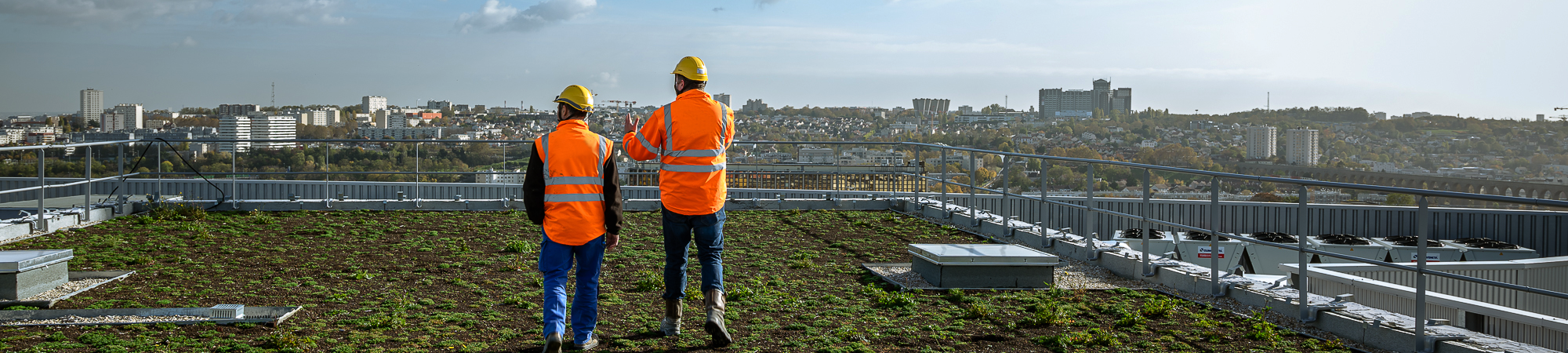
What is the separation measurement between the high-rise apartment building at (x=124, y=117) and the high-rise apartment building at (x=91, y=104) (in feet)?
2.63

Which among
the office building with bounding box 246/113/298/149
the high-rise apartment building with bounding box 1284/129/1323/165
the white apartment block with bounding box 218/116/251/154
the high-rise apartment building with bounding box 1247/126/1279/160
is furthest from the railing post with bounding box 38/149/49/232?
the high-rise apartment building with bounding box 1284/129/1323/165

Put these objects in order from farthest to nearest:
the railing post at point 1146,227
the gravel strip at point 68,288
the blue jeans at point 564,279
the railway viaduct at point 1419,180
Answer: the railway viaduct at point 1419,180
the railing post at point 1146,227
the gravel strip at point 68,288
the blue jeans at point 564,279

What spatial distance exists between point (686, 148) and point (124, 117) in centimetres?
5528

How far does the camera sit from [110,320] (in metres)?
4.85

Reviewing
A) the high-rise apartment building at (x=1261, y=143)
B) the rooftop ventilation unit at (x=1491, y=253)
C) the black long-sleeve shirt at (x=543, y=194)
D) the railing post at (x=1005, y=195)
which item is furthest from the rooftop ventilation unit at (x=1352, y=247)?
the high-rise apartment building at (x=1261, y=143)

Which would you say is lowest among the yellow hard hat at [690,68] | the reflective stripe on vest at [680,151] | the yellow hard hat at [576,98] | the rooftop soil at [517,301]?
the rooftop soil at [517,301]

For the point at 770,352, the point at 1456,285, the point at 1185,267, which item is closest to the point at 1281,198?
the point at 1456,285

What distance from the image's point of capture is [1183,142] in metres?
55.2

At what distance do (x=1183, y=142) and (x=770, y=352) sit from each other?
56054 mm

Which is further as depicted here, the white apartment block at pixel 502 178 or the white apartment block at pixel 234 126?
the white apartment block at pixel 234 126

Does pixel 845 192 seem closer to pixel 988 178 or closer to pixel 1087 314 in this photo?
pixel 988 178

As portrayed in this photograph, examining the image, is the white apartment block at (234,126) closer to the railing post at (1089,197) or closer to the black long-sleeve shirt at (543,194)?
the railing post at (1089,197)

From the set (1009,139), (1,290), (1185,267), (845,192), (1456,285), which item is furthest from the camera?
(1009,139)

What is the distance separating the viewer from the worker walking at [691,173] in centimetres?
452
